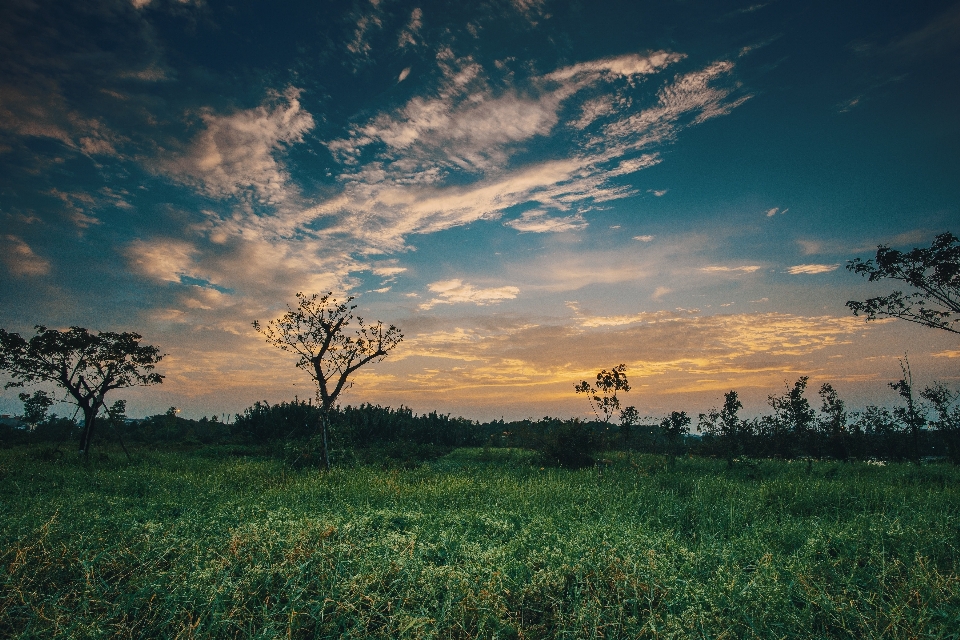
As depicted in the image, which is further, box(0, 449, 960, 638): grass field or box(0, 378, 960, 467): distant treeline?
box(0, 378, 960, 467): distant treeline

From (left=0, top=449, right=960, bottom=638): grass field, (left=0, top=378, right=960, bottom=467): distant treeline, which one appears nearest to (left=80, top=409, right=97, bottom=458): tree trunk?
(left=0, top=378, right=960, bottom=467): distant treeline

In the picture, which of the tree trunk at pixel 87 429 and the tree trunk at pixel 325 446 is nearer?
the tree trunk at pixel 325 446

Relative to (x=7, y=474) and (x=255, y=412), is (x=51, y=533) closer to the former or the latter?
(x=7, y=474)

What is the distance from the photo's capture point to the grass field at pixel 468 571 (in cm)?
433

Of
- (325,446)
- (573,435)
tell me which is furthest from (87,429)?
(573,435)

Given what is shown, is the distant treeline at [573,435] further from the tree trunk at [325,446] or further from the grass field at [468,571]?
the grass field at [468,571]

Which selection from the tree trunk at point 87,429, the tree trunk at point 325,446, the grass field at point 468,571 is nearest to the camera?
the grass field at point 468,571

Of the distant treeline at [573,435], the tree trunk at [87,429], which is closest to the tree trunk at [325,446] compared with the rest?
the distant treeline at [573,435]

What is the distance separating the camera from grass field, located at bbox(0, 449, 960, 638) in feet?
14.2

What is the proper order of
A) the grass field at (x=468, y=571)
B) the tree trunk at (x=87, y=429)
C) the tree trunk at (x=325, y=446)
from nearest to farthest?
the grass field at (x=468, y=571) → the tree trunk at (x=325, y=446) → the tree trunk at (x=87, y=429)

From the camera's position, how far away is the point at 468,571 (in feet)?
17.4

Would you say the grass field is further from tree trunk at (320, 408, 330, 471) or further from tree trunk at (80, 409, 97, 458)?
tree trunk at (80, 409, 97, 458)

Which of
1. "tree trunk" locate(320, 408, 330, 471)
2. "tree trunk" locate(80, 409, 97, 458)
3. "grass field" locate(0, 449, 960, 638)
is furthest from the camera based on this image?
"tree trunk" locate(80, 409, 97, 458)

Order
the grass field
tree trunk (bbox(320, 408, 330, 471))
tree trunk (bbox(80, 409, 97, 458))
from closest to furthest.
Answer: the grass field < tree trunk (bbox(320, 408, 330, 471)) < tree trunk (bbox(80, 409, 97, 458))
